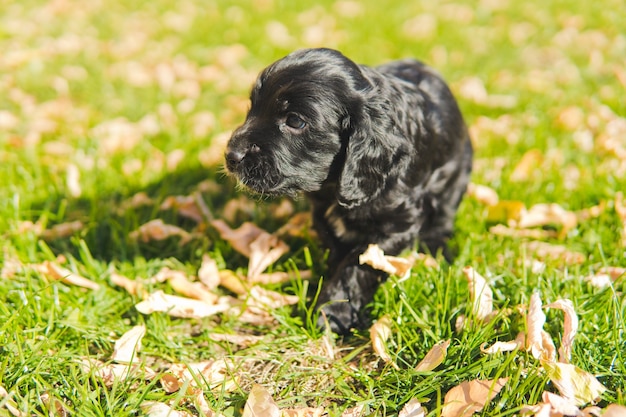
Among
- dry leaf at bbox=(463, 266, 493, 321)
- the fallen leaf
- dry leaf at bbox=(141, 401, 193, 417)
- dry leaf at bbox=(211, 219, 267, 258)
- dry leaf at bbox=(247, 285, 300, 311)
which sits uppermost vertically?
dry leaf at bbox=(211, 219, 267, 258)

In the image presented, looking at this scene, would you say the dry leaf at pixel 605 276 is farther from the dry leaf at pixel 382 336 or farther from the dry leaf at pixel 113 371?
the dry leaf at pixel 113 371

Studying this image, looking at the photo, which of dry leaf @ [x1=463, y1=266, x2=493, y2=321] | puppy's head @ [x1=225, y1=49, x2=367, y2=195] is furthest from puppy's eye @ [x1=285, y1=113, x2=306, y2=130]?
dry leaf @ [x1=463, y1=266, x2=493, y2=321]

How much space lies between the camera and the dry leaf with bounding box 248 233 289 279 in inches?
102

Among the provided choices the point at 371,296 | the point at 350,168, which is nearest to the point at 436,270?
the point at 371,296

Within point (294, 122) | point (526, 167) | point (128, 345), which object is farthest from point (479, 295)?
point (526, 167)

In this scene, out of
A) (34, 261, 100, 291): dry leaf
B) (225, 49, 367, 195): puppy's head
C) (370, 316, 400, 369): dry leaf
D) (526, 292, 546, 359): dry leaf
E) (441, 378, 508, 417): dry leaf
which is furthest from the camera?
(34, 261, 100, 291): dry leaf

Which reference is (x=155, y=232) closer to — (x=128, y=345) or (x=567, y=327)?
(x=128, y=345)

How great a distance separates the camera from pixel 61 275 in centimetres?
246

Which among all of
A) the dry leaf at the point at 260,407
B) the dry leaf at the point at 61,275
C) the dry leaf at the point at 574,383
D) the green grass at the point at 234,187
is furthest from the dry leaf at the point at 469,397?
the dry leaf at the point at 61,275

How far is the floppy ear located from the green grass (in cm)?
43

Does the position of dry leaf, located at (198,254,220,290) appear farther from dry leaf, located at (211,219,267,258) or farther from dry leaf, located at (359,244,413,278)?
dry leaf, located at (359,244,413,278)

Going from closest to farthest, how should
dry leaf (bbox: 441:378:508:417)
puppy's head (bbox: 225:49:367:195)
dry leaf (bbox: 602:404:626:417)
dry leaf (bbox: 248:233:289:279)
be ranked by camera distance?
dry leaf (bbox: 602:404:626:417), dry leaf (bbox: 441:378:508:417), puppy's head (bbox: 225:49:367:195), dry leaf (bbox: 248:233:289:279)

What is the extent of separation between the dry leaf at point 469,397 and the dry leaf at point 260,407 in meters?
0.56

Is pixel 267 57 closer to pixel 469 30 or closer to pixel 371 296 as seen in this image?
pixel 469 30
